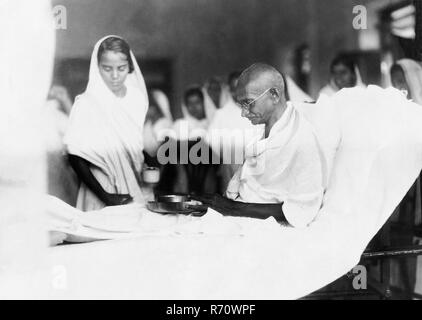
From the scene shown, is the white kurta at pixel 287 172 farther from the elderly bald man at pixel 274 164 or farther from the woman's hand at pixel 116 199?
the woman's hand at pixel 116 199

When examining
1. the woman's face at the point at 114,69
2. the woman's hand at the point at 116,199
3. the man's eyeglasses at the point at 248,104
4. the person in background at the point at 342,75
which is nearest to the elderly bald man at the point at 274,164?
the man's eyeglasses at the point at 248,104

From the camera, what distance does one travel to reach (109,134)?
8.73ft

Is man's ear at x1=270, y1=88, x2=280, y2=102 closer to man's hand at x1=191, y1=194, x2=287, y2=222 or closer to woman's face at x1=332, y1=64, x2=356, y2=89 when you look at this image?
woman's face at x1=332, y1=64, x2=356, y2=89

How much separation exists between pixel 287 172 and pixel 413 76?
89 cm

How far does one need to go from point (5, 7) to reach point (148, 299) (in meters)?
1.61

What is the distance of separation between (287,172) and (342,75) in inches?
24.8

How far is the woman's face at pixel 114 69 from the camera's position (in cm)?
261

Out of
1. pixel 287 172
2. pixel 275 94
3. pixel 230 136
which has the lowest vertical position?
pixel 287 172

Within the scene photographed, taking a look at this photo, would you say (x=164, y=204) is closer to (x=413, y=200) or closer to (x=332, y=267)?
(x=332, y=267)

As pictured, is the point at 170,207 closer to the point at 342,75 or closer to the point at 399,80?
the point at 342,75

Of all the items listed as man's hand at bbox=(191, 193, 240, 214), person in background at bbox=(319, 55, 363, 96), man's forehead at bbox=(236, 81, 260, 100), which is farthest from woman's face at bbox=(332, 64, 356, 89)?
man's hand at bbox=(191, 193, 240, 214)

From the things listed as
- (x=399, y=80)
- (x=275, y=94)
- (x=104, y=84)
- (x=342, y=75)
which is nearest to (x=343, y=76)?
(x=342, y=75)

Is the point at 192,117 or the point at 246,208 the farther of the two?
the point at 192,117

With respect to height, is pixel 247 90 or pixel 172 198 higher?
pixel 247 90
